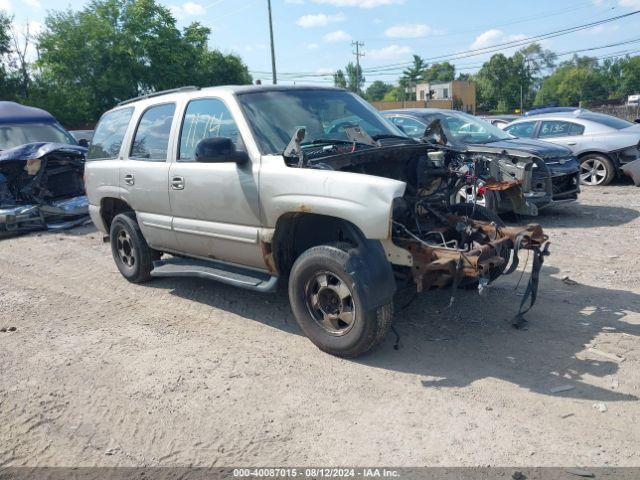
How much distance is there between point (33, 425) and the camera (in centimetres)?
363

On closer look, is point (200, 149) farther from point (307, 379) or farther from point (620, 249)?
point (620, 249)

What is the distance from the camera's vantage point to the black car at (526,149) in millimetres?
8180

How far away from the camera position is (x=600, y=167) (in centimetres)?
1164

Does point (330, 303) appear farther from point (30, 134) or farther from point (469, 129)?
point (30, 134)

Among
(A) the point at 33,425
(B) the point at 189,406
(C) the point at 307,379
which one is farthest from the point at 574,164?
(A) the point at 33,425

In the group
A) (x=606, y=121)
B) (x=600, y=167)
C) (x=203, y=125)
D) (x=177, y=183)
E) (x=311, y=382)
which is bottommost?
(x=311, y=382)

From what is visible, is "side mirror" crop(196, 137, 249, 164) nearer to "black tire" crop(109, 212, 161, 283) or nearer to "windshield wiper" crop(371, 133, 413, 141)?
"windshield wiper" crop(371, 133, 413, 141)

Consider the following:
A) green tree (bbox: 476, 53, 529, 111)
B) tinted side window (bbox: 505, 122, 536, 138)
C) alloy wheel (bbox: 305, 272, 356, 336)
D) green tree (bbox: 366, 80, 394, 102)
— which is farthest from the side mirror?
green tree (bbox: 366, 80, 394, 102)

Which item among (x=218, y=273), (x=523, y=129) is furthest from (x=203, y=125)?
(x=523, y=129)

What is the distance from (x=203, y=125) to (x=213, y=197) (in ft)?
2.42

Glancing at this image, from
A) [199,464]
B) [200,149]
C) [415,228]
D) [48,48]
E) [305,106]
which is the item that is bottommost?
[199,464]

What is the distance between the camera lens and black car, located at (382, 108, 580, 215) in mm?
8180

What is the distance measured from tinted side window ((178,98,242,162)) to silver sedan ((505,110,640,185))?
8815 millimetres

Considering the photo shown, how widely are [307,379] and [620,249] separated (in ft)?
16.1
